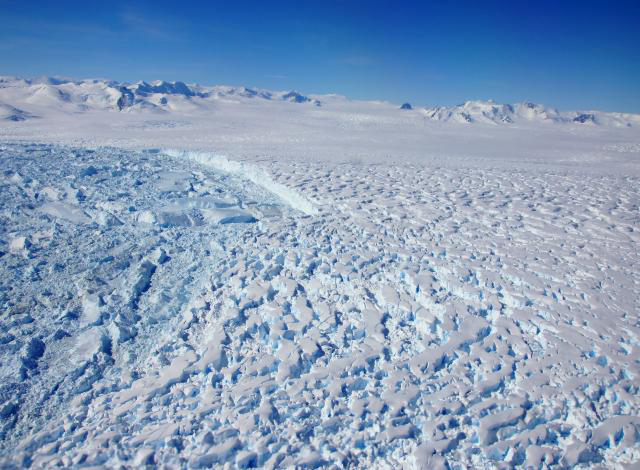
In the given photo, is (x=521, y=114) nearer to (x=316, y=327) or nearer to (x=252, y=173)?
(x=252, y=173)

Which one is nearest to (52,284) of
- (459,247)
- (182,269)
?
(182,269)

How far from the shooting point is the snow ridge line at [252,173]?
9.15 metres

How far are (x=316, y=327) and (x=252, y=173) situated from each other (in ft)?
27.0

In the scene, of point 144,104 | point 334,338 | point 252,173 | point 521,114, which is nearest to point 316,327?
point 334,338

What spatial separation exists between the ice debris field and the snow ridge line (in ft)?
0.67

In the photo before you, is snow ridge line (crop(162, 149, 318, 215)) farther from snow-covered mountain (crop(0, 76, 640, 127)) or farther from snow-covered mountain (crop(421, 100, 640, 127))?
snow-covered mountain (crop(421, 100, 640, 127))

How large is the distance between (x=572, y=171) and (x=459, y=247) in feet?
34.1

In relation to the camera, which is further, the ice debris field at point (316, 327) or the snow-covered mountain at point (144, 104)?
the snow-covered mountain at point (144, 104)

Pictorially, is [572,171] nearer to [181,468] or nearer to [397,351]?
[397,351]

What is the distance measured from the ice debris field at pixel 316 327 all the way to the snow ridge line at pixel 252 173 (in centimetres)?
20

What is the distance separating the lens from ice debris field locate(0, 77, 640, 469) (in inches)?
137

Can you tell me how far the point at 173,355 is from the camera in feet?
14.9

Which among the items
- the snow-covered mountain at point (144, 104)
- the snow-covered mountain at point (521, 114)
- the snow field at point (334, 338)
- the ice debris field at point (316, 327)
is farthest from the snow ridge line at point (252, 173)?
the snow-covered mountain at point (521, 114)

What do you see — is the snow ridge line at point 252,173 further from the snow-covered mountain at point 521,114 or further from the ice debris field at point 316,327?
the snow-covered mountain at point 521,114
